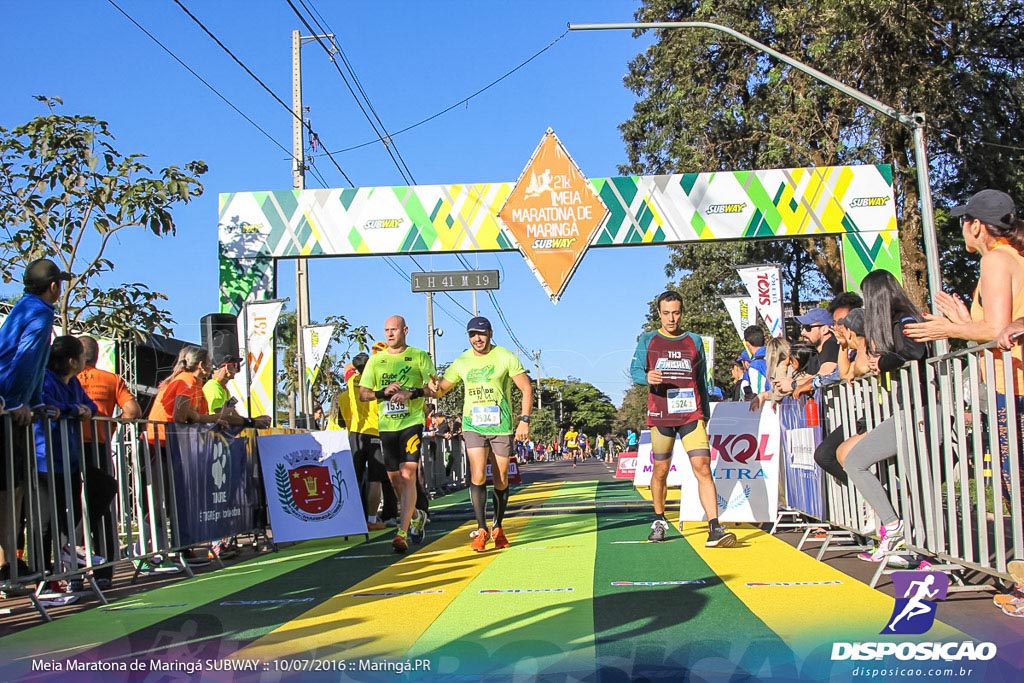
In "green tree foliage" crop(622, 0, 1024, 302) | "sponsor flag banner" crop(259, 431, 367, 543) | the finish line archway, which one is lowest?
"sponsor flag banner" crop(259, 431, 367, 543)

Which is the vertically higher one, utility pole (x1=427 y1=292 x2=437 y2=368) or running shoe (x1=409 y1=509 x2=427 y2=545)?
utility pole (x1=427 y1=292 x2=437 y2=368)

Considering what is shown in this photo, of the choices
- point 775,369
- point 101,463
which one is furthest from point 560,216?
point 101,463

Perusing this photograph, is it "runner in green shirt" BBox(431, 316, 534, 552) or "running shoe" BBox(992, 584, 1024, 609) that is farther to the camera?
"runner in green shirt" BBox(431, 316, 534, 552)

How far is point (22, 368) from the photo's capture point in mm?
6359

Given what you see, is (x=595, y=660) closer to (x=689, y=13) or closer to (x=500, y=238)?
(x=500, y=238)

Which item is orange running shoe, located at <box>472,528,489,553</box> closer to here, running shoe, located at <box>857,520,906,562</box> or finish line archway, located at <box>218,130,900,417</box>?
running shoe, located at <box>857,520,906,562</box>

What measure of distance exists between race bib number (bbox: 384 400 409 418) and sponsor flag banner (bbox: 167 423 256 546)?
155 cm

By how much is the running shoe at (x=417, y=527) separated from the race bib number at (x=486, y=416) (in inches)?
48.8

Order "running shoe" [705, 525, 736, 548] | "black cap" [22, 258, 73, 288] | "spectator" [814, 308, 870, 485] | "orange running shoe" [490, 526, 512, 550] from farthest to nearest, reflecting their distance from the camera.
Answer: "orange running shoe" [490, 526, 512, 550], "running shoe" [705, 525, 736, 548], "spectator" [814, 308, 870, 485], "black cap" [22, 258, 73, 288]

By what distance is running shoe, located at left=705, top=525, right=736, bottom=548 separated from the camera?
26.3ft

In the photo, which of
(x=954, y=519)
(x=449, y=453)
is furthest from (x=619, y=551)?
(x=449, y=453)

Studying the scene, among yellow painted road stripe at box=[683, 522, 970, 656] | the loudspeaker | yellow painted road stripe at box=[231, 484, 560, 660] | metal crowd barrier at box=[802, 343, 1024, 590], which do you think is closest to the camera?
yellow painted road stripe at box=[683, 522, 970, 656]

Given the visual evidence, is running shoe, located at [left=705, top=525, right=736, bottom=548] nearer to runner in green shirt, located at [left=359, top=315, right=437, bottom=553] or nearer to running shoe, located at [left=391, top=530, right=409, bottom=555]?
running shoe, located at [left=391, top=530, right=409, bottom=555]

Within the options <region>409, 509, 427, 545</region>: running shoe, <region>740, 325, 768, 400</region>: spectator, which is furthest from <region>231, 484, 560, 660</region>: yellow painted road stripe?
<region>740, 325, 768, 400</region>: spectator
